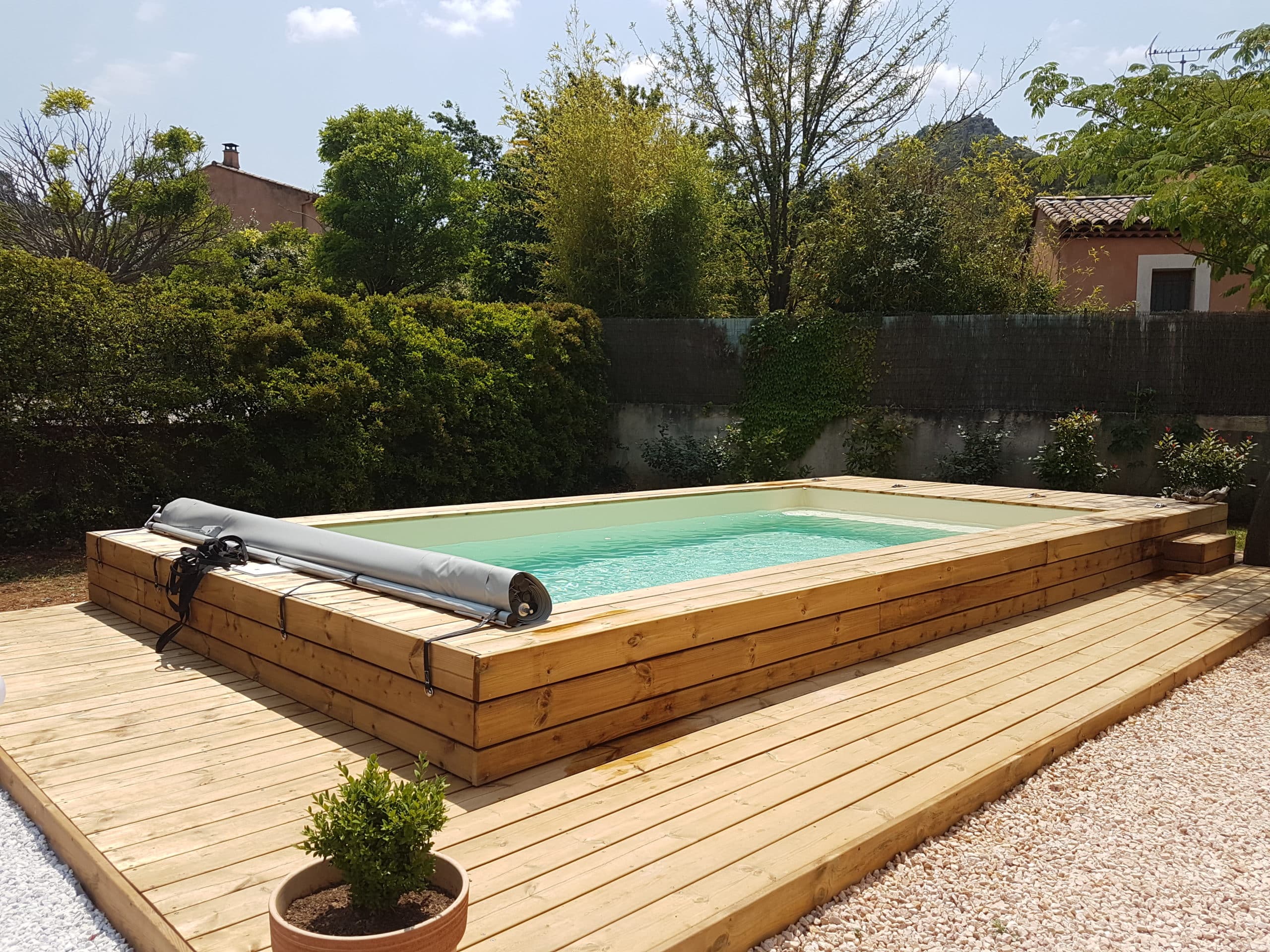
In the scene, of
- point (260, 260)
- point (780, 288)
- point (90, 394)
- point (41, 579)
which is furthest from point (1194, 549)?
point (260, 260)

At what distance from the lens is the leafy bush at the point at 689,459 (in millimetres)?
9938

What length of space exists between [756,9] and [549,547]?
9024mm

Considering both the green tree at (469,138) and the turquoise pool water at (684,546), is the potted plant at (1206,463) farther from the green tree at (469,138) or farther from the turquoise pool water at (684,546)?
the green tree at (469,138)

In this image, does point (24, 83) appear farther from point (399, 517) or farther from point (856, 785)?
point (856, 785)

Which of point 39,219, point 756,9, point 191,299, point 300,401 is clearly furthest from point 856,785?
point 39,219

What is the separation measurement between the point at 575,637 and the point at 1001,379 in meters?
7.79

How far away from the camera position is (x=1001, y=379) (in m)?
9.05

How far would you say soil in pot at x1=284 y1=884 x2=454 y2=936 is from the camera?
1404mm

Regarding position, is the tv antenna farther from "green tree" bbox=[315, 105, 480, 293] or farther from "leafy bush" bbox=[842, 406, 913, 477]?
"green tree" bbox=[315, 105, 480, 293]

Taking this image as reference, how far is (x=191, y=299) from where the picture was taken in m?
6.88

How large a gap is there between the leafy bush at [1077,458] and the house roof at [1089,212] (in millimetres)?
4465

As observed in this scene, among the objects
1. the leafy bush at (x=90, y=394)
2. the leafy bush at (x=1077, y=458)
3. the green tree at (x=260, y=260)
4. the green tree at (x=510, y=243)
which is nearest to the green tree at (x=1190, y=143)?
the leafy bush at (x=1077, y=458)

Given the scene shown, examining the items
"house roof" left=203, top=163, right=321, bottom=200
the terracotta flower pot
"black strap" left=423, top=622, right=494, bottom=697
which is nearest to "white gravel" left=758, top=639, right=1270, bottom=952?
the terracotta flower pot

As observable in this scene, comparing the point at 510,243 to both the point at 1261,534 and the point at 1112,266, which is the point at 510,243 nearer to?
the point at 1112,266
